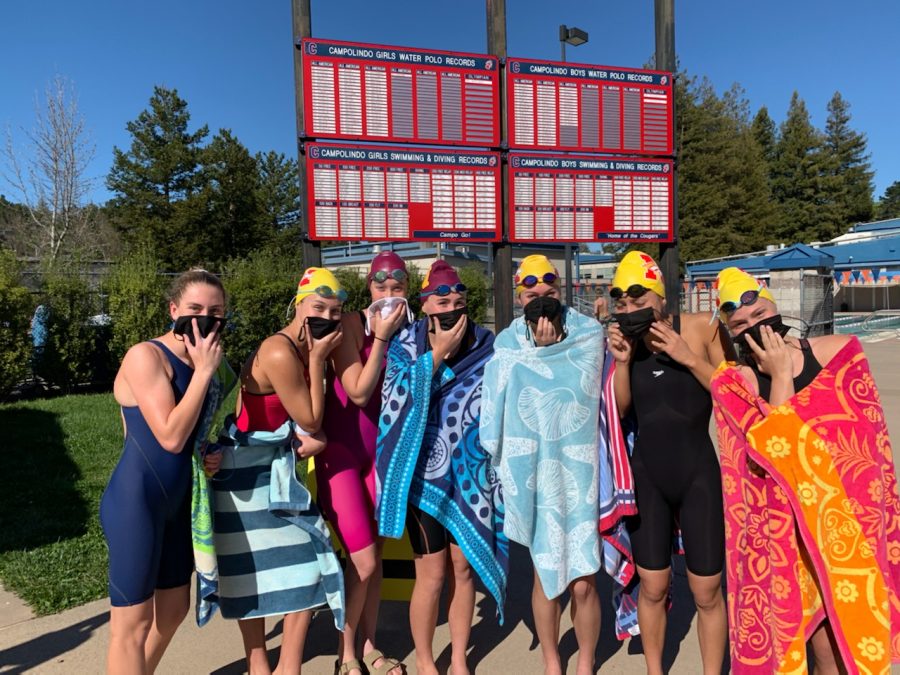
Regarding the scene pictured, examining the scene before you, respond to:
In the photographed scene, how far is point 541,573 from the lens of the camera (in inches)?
103

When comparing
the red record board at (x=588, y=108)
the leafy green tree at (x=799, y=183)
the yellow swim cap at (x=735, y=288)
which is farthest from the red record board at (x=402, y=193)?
the leafy green tree at (x=799, y=183)

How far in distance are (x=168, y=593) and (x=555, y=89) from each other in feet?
22.9

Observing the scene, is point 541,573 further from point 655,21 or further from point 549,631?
point 655,21

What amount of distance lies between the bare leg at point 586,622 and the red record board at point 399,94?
18.3ft

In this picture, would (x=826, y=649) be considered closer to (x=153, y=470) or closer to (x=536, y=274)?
(x=536, y=274)

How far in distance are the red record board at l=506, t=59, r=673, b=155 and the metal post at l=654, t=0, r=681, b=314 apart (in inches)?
8.3

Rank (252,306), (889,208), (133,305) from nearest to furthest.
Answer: (133,305)
(252,306)
(889,208)

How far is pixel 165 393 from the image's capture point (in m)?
2.21

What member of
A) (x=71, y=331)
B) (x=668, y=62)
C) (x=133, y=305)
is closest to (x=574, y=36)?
(x=668, y=62)

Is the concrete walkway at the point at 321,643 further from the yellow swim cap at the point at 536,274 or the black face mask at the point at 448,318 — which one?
the yellow swim cap at the point at 536,274

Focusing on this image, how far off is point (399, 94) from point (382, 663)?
5.94 metres

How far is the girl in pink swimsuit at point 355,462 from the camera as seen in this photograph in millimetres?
2719

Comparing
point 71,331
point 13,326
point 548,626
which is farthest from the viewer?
point 71,331

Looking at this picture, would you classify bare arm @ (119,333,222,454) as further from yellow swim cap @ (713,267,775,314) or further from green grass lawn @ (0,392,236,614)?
green grass lawn @ (0,392,236,614)
